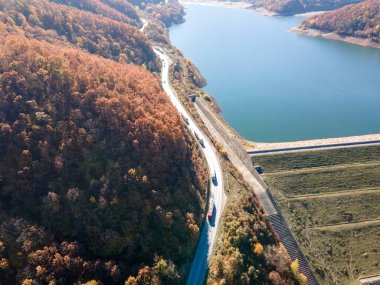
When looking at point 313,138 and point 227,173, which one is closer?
point 227,173

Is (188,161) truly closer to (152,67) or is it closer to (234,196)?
(234,196)

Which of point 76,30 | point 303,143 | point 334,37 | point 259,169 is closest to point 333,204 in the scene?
point 259,169

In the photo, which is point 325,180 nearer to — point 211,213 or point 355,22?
point 211,213

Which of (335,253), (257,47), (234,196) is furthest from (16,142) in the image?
(257,47)

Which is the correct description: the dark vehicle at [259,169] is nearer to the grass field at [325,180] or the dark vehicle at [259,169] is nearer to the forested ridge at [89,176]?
the grass field at [325,180]

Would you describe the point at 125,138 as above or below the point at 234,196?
above

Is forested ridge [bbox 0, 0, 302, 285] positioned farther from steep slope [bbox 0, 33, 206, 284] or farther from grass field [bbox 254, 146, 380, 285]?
grass field [bbox 254, 146, 380, 285]

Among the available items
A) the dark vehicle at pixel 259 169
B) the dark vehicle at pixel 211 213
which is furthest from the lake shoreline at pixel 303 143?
the dark vehicle at pixel 211 213
